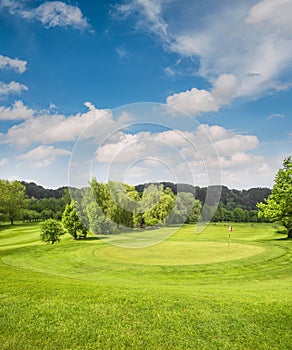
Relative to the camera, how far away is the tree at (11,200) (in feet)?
241

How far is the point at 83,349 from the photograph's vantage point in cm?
679

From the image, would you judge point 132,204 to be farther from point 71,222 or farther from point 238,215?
point 238,215

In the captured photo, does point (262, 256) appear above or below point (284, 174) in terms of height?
below

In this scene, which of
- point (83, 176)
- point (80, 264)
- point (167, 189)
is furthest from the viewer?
point (167, 189)

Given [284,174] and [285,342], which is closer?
[285,342]

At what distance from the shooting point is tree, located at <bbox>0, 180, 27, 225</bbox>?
73.6 metres

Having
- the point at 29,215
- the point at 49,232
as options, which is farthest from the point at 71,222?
the point at 29,215

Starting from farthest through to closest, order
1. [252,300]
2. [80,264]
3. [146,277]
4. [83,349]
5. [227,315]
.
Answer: [80,264]
[146,277]
[252,300]
[227,315]
[83,349]

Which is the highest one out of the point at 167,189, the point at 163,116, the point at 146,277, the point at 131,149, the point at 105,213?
the point at 163,116

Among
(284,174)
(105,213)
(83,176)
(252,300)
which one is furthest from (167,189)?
(284,174)

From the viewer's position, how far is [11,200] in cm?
7444

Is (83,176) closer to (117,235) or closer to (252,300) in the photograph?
(117,235)

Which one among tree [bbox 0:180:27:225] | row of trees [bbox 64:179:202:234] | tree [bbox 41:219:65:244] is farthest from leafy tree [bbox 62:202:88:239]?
tree [bbox 0:180:27:225]

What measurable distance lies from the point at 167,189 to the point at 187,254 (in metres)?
5.06
